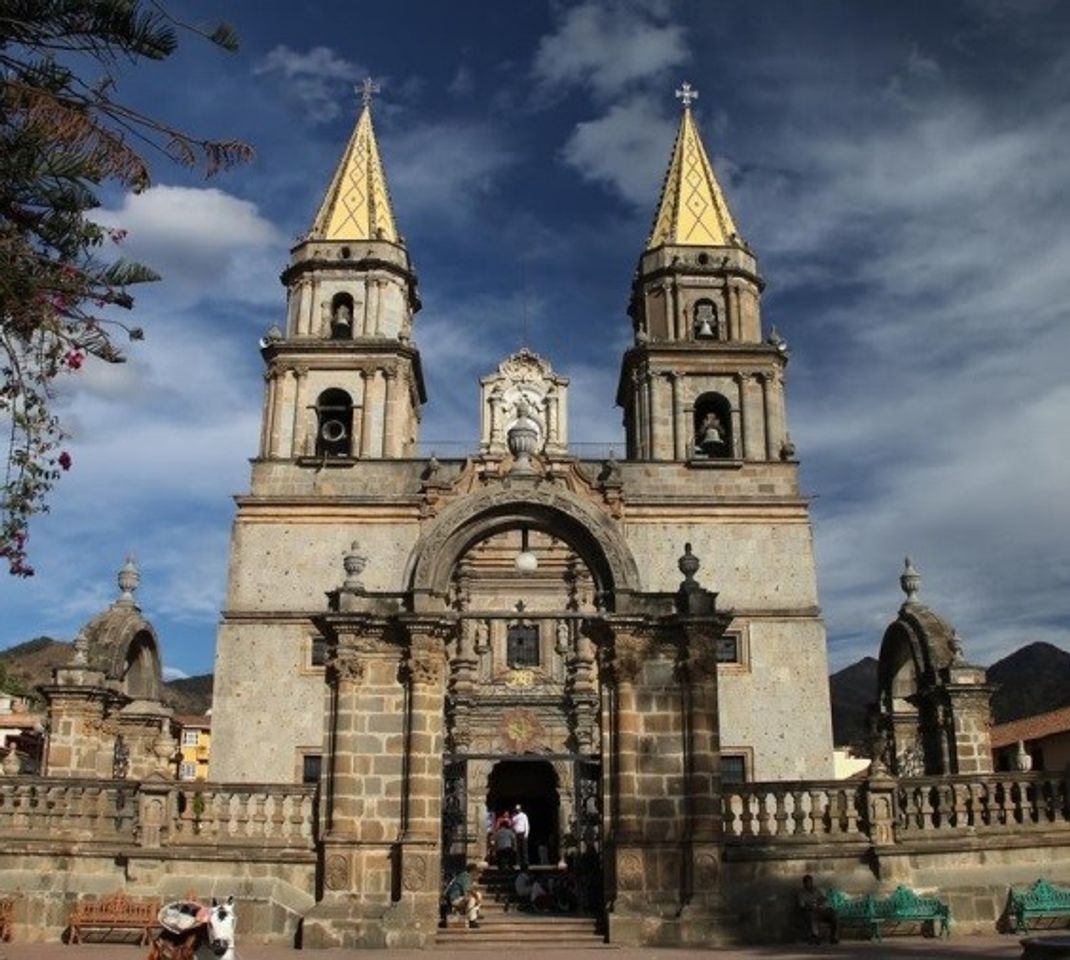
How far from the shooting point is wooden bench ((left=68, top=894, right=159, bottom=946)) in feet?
46.6

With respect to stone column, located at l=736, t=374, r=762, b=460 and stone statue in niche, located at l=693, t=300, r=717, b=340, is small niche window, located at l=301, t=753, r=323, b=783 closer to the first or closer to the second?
stone column, located at l=736, t=374, r=762, b=460

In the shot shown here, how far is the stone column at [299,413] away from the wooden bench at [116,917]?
690 inches

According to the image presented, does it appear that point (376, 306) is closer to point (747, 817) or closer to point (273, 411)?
point (273, 411)

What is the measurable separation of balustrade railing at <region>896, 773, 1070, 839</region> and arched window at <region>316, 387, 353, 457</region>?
19938 millimetres

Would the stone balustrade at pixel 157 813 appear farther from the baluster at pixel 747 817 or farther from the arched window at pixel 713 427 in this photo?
the arched window at pixel 713 427

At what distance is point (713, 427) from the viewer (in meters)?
31.9

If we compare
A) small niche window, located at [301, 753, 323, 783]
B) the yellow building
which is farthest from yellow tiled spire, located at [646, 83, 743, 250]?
the yellow building

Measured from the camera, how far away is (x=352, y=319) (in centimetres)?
3303

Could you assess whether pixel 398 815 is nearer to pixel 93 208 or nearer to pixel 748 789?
pixel 748 789

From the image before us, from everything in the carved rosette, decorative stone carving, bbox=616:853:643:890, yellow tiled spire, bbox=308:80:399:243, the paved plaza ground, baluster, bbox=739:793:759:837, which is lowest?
the paved plaza ground

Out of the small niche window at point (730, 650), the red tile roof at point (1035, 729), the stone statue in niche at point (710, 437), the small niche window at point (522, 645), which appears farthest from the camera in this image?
the red tile roof at point (1035, 729)

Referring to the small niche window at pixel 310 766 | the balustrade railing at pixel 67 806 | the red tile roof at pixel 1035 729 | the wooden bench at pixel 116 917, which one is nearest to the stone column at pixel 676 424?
the small niche window at pixel 310 766

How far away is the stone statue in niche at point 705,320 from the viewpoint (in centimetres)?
3300

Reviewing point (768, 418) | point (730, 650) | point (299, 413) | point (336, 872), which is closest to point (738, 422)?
point (768, 418)
